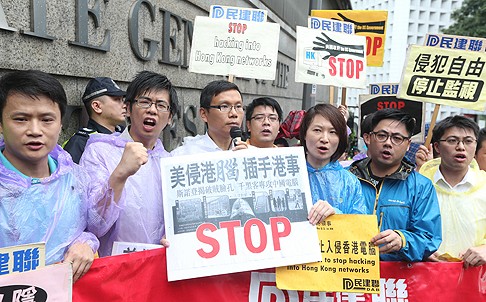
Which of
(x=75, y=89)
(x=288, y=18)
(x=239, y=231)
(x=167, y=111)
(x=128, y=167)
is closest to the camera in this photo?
(x=128, y=167)

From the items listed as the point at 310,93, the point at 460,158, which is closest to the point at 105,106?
the point at 460,158

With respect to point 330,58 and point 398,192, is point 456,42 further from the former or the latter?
point 398,192

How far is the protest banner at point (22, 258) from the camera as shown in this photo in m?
1.87

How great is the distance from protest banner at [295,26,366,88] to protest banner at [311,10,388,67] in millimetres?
1611

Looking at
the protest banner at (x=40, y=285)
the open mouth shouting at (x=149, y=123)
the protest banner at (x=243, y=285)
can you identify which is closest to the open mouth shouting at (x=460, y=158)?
the protest banner at (x=243, y=285)

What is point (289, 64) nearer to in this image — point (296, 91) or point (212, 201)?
point (296, 91)

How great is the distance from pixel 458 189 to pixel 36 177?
8.80ft

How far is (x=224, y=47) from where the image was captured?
168 inches

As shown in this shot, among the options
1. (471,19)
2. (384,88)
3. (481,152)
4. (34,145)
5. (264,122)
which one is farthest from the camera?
(471,19)

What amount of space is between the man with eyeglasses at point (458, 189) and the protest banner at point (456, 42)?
1200 mm

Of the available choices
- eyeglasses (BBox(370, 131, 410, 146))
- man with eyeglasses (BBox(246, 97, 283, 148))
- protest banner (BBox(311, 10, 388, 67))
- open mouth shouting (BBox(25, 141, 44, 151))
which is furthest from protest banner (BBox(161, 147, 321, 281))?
protest banner (BBox(311, 10, 388, 67))

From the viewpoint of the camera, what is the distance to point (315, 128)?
2857 millimetres

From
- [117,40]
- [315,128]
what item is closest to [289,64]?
[117,40]

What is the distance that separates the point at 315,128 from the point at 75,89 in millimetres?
2583
